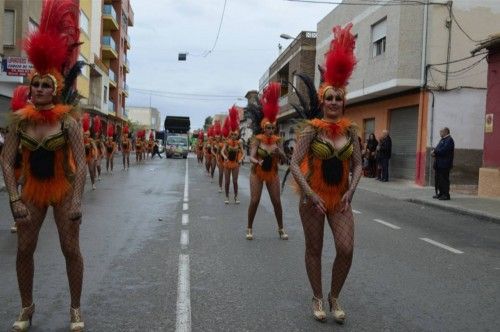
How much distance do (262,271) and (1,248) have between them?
3.59m

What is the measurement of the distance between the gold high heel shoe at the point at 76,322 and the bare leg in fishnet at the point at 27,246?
370 millimetres

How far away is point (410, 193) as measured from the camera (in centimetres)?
A: 1803

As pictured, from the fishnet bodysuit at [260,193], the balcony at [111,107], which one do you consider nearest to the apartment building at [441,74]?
the fishnet bodysuit at [260,193]

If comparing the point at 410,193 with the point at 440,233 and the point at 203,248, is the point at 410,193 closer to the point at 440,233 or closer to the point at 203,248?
the point at 440,233

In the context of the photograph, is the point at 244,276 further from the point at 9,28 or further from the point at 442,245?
the point at 9,28

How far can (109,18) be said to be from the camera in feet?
170

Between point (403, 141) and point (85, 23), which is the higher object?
point (85, 23)

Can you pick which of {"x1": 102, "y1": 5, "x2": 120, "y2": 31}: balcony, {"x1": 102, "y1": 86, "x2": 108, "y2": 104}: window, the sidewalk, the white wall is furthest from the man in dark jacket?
{"x1": 102, "y1": 5, "x2": 120, "y2": 31}: balcony

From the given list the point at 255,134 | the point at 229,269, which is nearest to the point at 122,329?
the point at 229,269

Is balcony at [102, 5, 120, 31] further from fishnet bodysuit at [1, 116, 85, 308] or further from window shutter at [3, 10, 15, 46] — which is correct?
fishnet bodysuit at [1, 116, 85, 308]

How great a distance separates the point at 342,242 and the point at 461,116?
17.9 meters

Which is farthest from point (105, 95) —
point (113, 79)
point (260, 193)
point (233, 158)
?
point (260, 193)

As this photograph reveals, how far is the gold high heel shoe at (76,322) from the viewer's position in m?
4.35

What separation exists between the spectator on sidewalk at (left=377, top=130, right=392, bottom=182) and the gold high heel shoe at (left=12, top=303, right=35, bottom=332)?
1915 cm
